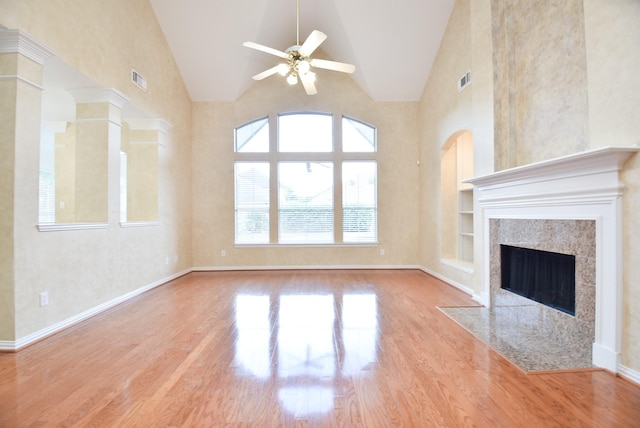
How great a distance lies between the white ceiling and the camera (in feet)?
16.6

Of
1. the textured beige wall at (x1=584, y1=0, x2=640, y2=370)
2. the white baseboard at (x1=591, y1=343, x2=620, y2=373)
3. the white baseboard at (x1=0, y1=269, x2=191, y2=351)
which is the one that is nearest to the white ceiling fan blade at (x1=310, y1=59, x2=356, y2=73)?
the textured beige wall at (x1=584, y1=0, x2=640, y2=370)

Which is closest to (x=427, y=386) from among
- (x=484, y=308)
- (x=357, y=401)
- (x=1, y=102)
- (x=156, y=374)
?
(x=357, y=401)

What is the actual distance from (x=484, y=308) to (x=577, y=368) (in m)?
1.48

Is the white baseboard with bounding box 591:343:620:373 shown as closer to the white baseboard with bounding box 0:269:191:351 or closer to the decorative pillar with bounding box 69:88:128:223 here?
the white baseboard with bounding box 0:269:191:351

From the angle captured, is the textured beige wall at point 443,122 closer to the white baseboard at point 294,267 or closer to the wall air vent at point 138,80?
the white baseboard at point 294,267

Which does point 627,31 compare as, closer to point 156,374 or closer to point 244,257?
point 156,374

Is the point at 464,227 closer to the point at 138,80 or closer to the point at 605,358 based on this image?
the point at 605,358

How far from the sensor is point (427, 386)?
6.75 ft

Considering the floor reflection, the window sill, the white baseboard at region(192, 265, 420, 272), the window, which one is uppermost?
the window

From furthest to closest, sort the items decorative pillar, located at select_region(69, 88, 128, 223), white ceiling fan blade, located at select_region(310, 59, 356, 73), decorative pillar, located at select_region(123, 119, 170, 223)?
decorative pillar, located at select_region(123, 119, 170, 223), decorative pillar, located at select_region(69, 88, 128, 223), white ceiling fan blade, located at select_region(310, 59, 356, 73)

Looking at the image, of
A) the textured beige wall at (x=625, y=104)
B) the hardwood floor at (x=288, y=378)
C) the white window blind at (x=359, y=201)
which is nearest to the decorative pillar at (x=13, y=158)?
the hardwood floor at (x=288, y=378)

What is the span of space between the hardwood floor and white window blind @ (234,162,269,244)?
3.02m

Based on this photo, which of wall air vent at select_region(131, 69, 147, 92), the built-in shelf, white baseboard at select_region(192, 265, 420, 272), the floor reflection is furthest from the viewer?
white baseboard at select_region(192, 265, 420, 272)

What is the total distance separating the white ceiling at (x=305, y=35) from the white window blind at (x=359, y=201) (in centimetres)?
150
